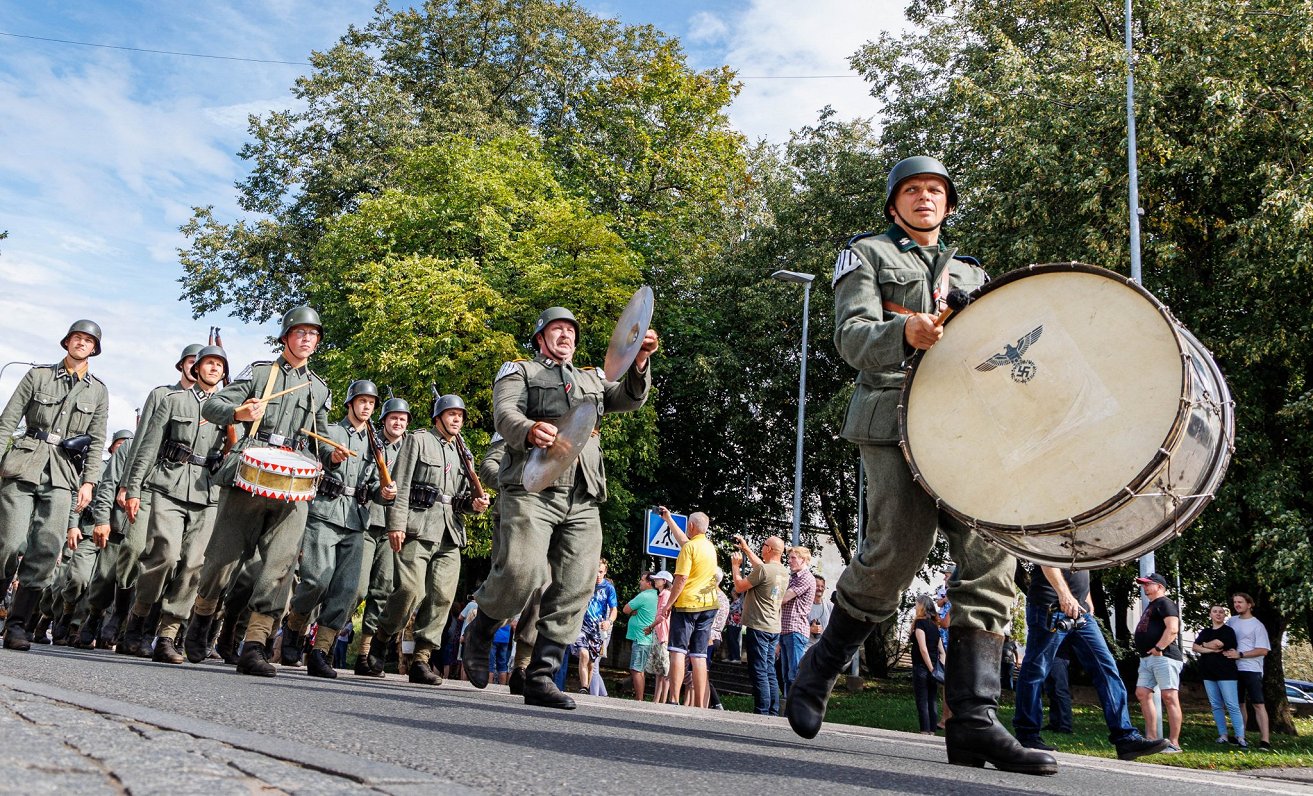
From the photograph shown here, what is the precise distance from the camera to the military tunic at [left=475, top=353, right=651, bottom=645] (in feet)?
22.9

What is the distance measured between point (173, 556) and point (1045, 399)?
302 inches

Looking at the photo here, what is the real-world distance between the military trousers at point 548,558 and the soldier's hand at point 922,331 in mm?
2882

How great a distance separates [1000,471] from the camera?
4.18m

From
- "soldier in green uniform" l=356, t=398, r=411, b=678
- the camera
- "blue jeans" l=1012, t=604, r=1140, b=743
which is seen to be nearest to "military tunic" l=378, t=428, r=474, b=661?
"soldier in green uniform" l=356, t=398, r=411, b=678

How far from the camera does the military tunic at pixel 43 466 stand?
9.32 meters

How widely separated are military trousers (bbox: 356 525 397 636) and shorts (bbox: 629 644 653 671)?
5.88 meters

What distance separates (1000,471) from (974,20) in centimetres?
2473

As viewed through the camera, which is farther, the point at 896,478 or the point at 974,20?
the point at 974,20

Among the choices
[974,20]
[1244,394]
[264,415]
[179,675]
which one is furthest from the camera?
[974,20]

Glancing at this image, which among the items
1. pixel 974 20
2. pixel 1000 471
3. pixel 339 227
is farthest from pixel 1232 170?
pixel 339 227

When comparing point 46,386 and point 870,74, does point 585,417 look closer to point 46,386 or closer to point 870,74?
point 46,386

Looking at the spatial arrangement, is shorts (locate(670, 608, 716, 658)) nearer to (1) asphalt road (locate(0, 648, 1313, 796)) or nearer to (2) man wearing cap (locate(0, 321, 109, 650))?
(2) man wearing cap (locate(0, 321, 109, 650))

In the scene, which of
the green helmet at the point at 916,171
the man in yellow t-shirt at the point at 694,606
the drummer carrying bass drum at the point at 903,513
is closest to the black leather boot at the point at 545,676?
the drummer carrying bass drum at the point at 903,513

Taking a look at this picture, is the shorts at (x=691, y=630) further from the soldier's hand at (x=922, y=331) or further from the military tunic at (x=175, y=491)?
the soldier's hand at (x=922, y=331)
